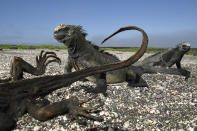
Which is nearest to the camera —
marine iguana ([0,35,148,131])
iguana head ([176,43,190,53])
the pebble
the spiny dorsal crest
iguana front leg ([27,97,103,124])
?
marine iguana ([0,35,148,131])

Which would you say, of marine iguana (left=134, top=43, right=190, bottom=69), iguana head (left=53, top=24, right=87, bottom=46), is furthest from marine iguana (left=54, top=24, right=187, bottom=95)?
marine iguana (left=134, top=43, right=190, bottom=69)

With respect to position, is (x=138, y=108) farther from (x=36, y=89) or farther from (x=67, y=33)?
(x=67, y=33)

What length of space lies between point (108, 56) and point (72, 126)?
338 cm

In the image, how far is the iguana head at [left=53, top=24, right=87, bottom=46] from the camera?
5.24 meters

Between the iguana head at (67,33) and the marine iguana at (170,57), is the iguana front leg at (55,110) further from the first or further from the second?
the marine iguana at (170,57)

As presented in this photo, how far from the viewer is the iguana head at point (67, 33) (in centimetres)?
524

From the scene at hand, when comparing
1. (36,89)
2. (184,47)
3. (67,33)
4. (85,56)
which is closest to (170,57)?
(184,47)

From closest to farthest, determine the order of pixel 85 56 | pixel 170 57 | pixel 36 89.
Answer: pixel 36 89, pixel 85 56, pixel 170 57

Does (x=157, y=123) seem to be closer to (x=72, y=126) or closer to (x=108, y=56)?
(x=72, y=126)

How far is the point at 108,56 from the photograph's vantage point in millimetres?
6395

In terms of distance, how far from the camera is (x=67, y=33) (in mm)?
5367

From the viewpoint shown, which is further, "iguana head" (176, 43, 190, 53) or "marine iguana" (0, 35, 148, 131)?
"iguana head" (176, 43, 190, 53)

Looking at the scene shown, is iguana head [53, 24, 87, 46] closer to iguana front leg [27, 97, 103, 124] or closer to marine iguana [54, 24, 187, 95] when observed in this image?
marine iguana [54, 24, 187, 95]

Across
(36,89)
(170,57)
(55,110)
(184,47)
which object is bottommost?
(55,110)
